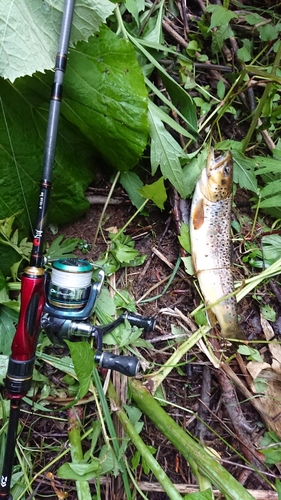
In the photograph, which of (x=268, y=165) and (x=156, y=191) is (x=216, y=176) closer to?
(x=268, y=165)

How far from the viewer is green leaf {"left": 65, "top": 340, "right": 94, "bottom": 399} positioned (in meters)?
1.25

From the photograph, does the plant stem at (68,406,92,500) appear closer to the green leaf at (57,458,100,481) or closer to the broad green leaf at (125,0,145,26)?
the green leaf at (57,458,100,481)

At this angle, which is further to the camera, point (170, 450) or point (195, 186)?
point (195, 186)

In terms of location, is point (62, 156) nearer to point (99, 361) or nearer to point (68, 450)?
point (99, 361)

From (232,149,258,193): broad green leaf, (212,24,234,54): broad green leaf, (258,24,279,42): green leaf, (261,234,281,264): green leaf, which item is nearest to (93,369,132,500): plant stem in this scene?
(261,234,281,264): green leaf

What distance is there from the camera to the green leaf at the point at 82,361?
49.2 inches

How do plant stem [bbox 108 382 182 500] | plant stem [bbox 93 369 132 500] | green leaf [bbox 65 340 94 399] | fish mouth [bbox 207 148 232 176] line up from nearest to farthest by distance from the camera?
green leaf [bbox 65 340 94 399] → plant stem [bbox 108 382 182 500] → plant stem [bbox 93 369 132 500] → fish mouth [bbox 207 148 232 176]

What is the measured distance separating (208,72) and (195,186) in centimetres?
66

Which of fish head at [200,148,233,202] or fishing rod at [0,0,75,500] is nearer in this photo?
fishing rod at [0,0,75,500]

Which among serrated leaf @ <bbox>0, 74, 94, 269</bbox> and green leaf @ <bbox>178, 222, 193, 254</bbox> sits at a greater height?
serrated leaf @ <bbox>0, 74, 94, 269</bbox>

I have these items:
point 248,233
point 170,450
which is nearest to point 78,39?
point 248,233

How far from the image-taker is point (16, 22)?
1370mm

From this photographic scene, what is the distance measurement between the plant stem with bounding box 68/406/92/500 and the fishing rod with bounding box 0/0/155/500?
0.24 meters

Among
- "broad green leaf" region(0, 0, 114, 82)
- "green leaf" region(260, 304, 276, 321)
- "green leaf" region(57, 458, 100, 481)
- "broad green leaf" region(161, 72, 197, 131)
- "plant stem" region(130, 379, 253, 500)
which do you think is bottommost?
"green leaf" region(57, 458, 100, 481)
